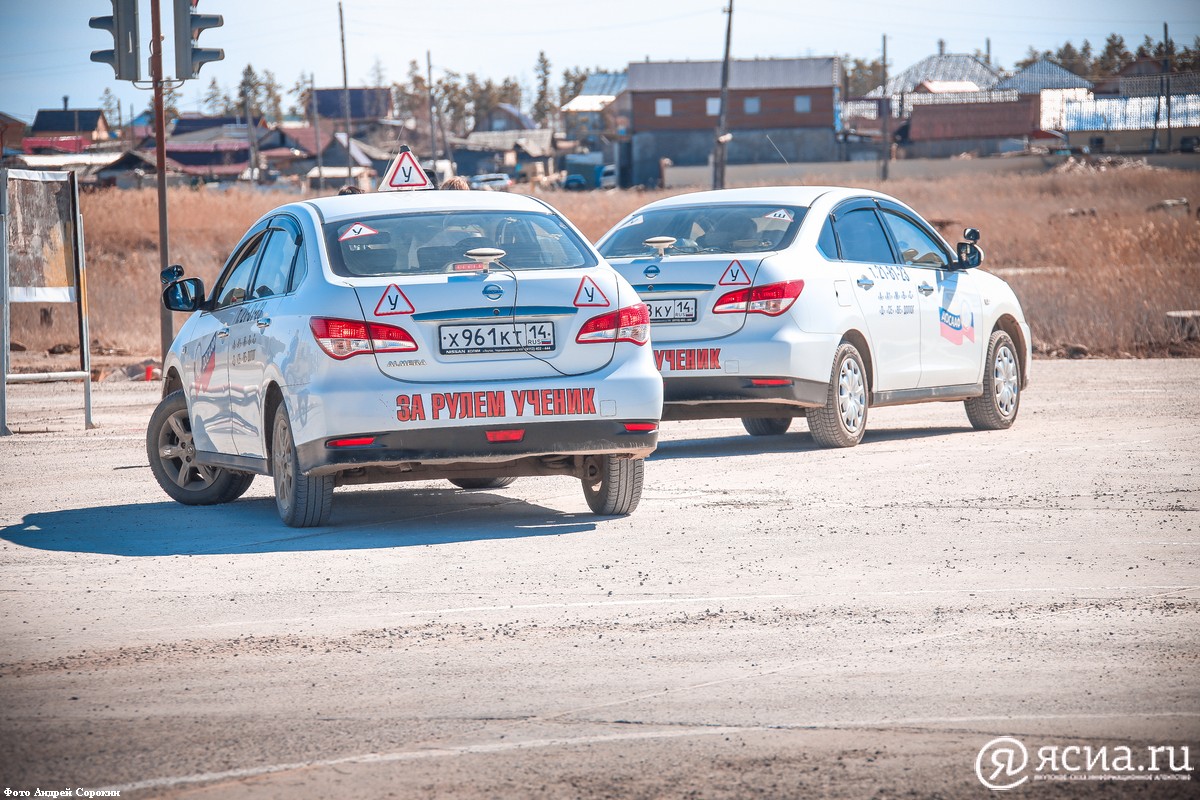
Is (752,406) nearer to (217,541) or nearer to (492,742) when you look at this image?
(217,541)

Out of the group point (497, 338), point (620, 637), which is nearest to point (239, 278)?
point (497, 338)

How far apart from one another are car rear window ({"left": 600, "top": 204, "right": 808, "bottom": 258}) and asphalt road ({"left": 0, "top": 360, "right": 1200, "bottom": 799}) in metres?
1.89

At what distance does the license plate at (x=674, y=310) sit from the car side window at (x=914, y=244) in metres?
2.15

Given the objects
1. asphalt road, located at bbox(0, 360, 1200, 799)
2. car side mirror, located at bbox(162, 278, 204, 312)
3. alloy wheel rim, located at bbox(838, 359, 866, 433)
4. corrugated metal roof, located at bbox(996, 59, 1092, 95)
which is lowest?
asphalt road, located at bbox(0, 360, 1200, 799)

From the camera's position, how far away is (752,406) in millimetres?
11312

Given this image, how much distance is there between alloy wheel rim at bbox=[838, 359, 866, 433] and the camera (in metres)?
11.7

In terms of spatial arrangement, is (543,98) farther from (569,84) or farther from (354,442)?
(354,442)

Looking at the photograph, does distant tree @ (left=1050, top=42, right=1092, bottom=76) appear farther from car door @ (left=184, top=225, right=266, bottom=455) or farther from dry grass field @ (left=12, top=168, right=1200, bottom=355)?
car door @ (left=184, top=225, right=266, bottom=455)

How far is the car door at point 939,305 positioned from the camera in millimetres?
12578

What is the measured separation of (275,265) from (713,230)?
12.7 ft

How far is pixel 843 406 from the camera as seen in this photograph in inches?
464

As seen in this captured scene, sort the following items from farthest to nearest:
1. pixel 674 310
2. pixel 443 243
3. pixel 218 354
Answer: pixel 674 310
pixel 218 354
pixel 443 243

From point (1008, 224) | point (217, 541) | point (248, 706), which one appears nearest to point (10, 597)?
point (217, 541)

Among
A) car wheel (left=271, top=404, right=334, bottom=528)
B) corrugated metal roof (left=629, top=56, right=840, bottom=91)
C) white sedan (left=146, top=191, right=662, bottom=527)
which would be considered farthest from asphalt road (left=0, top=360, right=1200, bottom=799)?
corrugated metal roof (left=629, top=56, right=840, bottom=91)
